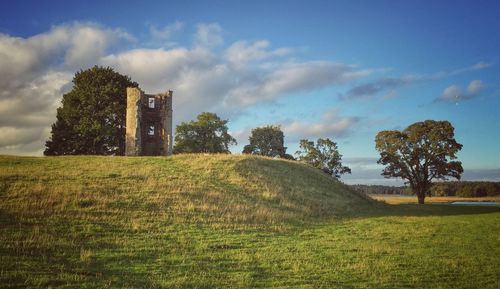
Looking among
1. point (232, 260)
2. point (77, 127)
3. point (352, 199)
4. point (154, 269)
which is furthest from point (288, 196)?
point (77, 127)

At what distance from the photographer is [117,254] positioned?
12.7 m

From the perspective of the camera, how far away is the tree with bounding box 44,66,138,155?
45.9 metres

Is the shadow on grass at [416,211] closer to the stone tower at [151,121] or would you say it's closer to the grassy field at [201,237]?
the grassy field at [201,237]

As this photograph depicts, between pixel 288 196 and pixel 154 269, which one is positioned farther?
pixel 288 196

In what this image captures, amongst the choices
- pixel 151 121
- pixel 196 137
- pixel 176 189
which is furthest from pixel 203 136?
pixel 176 189

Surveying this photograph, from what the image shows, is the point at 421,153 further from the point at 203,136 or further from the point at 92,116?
the point at 92,116

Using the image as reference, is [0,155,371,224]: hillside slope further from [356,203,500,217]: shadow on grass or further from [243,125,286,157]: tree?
[243,125,286,157]: tree

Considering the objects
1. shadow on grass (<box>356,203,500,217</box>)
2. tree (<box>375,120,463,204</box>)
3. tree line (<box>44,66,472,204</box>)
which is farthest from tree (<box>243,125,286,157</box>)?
shadow on grass (<box>356,203,500,217</box>)

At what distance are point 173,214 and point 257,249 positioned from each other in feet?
23.2

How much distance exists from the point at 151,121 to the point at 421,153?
41.0 m

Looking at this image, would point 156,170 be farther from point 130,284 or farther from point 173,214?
point 130,284

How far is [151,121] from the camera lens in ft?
159

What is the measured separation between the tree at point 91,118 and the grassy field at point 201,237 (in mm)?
14168

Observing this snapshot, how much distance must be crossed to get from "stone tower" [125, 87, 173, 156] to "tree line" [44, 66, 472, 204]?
3043mm
